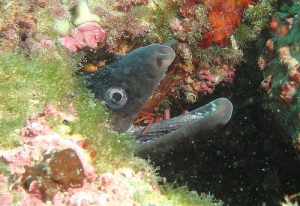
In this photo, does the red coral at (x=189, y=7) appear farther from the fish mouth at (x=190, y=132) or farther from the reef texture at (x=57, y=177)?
the reef texture at (x=57, y=177)

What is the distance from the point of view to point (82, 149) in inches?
122

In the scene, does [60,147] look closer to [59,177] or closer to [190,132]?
[59,177]

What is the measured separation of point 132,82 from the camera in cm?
430

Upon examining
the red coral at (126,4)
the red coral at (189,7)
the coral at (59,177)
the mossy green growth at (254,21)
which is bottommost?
the coral at (59,177)

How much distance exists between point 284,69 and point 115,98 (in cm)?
201

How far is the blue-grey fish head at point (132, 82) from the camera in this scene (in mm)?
4223

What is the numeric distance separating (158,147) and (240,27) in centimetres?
216

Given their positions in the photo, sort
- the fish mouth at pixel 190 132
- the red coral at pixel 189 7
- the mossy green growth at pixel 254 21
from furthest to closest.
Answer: the red coral at pixel 189 7
the mossy green growth at pixel 254 21
the fish mouth at pixel 190 132

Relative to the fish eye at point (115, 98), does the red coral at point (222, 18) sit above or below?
above

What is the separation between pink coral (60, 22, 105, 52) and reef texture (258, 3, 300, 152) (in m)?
2.29

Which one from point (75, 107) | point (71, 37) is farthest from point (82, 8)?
point (75, 107)

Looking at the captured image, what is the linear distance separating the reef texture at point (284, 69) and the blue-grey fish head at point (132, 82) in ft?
3.98

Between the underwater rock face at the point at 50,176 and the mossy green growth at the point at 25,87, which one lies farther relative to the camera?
the mossy green growth at the point at 25,87

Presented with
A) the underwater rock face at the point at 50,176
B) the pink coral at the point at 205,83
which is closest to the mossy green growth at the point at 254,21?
the pink coral at the point at 205,83
